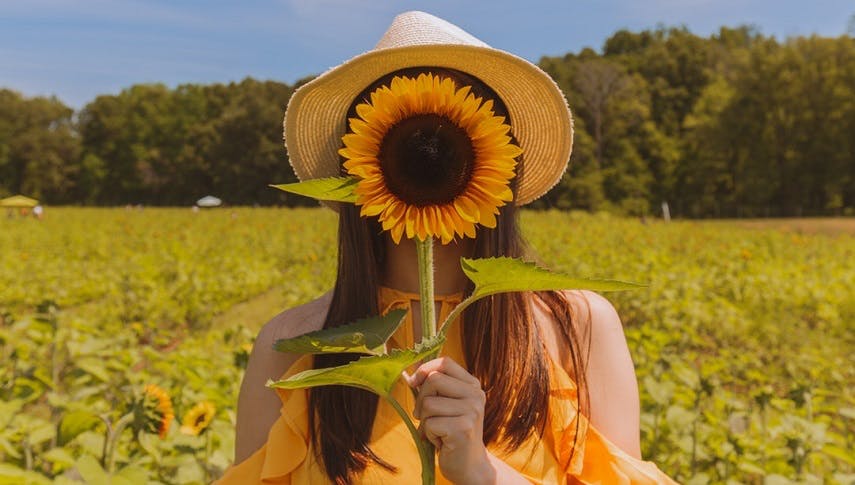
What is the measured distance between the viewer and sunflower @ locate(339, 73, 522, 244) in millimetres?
624

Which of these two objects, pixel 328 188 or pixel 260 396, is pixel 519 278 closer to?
pixel 328 188

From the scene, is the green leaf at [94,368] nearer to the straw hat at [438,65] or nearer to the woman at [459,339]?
the woman at [459,339]

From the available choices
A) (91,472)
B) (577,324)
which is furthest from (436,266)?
(91,472)

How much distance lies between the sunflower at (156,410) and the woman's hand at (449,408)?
132 centimetres

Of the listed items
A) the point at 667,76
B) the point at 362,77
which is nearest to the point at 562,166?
the point at 362,77

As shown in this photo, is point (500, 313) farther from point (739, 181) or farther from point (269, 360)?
point (739, 181)

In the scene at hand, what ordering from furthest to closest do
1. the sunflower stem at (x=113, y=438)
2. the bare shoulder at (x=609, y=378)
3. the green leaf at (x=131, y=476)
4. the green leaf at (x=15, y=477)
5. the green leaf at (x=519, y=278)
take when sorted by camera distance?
the sunflower stem at (x=113, y=438)
the green leaf at (x=131, y=476)
the green leaf at (x=15, y=477)
the bare shoulder at (x=609, y=378)
the green leaf at (x=519, y=278)

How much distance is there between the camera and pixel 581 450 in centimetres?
114

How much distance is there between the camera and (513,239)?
112cm

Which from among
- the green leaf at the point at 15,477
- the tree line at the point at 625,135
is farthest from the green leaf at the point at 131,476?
the tree line at the point at 625,135

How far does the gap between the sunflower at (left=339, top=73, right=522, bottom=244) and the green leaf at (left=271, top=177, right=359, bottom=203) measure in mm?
12

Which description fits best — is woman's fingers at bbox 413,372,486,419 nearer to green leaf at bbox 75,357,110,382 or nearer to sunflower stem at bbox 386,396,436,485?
sunflower stem at bbox 386,396,436,485

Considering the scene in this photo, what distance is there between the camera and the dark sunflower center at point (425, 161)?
63 cm

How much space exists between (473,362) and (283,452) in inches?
13.3
